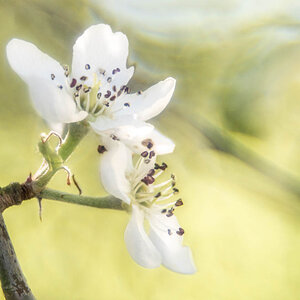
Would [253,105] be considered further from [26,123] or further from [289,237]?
[26,123]

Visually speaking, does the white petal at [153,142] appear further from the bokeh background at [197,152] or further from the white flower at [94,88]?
the bokeh background at [197,152]

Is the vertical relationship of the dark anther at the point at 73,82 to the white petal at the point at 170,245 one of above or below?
above

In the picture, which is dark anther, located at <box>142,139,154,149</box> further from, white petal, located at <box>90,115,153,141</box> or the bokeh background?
the bokeh background

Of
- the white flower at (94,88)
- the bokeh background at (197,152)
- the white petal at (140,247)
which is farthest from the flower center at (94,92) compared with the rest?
the bokeh background at (197,152)

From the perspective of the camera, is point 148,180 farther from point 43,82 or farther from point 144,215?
point 43,82

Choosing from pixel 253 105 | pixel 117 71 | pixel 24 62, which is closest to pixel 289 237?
pixel 253 105

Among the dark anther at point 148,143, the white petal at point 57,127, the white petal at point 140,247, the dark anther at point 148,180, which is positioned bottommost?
the white petal at point 140,247
